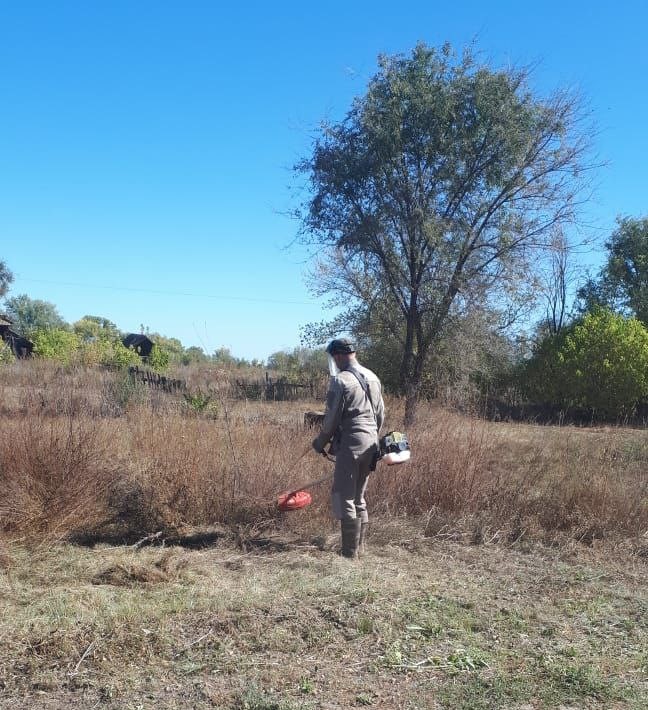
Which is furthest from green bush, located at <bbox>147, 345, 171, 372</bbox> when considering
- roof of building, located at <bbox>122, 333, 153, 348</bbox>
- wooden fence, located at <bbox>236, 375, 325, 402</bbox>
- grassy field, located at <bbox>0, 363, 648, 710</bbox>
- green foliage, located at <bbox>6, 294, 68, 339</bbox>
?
green foliage, located at <bbox>6, 294, 68, 339</bbox>

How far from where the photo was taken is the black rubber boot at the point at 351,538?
5.65 m

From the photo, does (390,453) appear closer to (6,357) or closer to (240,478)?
(240,478)

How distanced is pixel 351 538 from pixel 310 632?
159 cm

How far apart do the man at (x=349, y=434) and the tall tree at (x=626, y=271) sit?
22.8 m

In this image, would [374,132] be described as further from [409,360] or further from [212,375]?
[212,375]

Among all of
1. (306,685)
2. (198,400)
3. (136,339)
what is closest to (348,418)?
(306,685)

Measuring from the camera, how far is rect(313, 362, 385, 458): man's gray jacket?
554cm

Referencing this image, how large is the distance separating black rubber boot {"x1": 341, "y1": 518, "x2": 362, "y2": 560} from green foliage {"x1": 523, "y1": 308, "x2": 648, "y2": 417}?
14.9 m

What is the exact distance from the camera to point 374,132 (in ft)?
47.6

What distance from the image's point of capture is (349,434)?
18.3ft

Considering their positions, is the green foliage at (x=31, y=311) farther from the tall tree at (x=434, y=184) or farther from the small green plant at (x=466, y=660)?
the small green plant at (x=466, y=660)

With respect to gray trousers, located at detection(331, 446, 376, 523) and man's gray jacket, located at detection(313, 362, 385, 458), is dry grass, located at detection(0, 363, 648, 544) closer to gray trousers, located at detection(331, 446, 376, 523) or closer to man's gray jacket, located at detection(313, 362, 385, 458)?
gray trousers, located at detection(331, 446, 376, 523)

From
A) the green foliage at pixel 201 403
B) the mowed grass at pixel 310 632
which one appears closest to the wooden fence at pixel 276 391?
the green foliage at pixel 201 403

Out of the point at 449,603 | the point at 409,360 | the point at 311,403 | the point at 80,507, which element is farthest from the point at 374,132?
the point at 449,603
